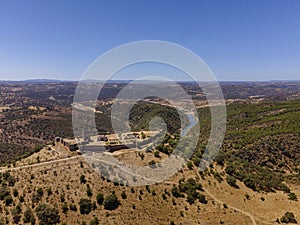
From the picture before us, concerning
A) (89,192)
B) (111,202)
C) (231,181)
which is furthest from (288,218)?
(89,192)

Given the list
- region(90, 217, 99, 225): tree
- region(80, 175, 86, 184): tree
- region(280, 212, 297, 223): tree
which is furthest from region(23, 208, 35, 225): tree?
region(280, 212, 297, 223): tree

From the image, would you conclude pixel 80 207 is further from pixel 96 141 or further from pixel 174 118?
pixel 174 118

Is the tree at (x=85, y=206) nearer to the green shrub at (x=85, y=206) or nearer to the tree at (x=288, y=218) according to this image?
the green shrub at (x=85, y=206)

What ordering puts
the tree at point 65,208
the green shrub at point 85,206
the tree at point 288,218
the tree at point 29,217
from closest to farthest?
the tree at point 29,217 → the tree at point 65,208 → the green shrub at point 85,206 → the tree at point 288,218

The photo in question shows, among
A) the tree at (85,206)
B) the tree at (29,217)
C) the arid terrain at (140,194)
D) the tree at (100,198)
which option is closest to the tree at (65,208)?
the arid terrain at (140,194)

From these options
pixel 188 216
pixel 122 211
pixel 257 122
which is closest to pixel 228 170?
pixel 188 216

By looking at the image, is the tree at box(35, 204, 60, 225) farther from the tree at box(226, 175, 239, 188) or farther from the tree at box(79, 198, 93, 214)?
the tree at box(226, 175, 239, 188)
